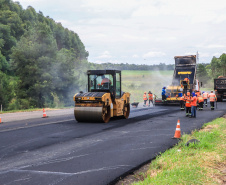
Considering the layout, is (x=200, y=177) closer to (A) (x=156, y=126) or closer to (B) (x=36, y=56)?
(A) (x=156, y=126)

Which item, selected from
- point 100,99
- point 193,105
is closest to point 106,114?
point 100,99

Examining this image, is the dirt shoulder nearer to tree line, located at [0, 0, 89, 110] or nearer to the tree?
tree line, located at [0, 0, 89, 110]

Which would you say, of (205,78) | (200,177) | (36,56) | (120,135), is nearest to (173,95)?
(120,135)

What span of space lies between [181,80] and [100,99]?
16.0 meters

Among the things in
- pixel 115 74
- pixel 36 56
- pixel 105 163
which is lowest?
pixel 105 163

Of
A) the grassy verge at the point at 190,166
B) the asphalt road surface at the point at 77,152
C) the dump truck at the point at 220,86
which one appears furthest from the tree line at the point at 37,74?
the grassy verge at the point at 190,166

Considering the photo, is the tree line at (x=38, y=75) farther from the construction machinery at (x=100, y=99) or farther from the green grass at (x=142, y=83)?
the construction machinery at (x=100, y=99)

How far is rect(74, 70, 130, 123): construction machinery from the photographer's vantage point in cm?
1539

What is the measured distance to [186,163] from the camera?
7.61 m

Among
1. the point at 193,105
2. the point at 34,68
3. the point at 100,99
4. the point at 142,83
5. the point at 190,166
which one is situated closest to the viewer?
the point at 190,166

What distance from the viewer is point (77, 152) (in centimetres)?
918

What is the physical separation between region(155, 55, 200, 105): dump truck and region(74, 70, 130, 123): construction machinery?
12.5m

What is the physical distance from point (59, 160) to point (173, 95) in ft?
72.4

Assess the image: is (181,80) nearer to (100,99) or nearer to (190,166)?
(100,99)
